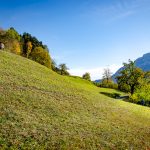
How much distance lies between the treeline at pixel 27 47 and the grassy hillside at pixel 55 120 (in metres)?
63.1

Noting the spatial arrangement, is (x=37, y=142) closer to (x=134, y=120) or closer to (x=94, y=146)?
(x=94, y=146)

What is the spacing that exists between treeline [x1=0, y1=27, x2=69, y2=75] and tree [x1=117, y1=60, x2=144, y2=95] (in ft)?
143

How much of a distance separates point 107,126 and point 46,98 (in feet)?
36.5

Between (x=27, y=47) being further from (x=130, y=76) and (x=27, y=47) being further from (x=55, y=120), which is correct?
(x=55, y=120)

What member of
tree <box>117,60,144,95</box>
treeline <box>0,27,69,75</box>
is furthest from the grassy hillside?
treeline <box>0,27,69,75</box>

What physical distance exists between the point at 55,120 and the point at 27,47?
129m

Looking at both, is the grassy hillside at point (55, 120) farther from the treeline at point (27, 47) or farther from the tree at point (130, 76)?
the treeline at point (27, 47)

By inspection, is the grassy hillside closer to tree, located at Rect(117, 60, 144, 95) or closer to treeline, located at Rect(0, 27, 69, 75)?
tree, located at Rect(117, 60, 144, 95)

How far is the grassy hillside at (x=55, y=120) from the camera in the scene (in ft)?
93.4

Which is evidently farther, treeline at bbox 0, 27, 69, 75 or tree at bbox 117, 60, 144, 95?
treeline at bbox 0, 27, 69, 75

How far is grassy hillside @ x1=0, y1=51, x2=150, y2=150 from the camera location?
28453mm

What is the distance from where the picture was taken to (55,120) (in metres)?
35.1

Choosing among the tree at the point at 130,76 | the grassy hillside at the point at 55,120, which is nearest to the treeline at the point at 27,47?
the tree at the point at 130,76

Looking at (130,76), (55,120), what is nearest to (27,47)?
(130,76)
